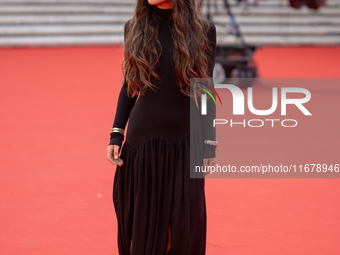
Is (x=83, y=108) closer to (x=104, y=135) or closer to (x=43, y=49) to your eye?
(x=104, y=135)

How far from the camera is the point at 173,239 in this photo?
168 cm

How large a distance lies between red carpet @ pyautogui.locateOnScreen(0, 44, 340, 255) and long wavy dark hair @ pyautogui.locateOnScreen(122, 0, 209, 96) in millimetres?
1200

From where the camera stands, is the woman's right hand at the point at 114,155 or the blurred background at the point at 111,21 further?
the blurred background at the point at 111,21

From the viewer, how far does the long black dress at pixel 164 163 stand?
1.62 m

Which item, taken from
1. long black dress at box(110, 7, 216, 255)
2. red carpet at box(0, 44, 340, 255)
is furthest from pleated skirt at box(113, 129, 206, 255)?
red carpet at box(0, 44, 340, 255)

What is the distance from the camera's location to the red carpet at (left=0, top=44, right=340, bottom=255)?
2.49 meters

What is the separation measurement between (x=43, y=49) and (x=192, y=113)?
10692mm

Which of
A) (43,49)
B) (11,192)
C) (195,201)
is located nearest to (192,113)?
(195,201)

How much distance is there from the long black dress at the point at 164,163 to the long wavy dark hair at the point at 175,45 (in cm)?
3

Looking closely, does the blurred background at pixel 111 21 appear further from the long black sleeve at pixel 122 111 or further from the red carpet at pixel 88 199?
the long black sleeve at pixel 122 111

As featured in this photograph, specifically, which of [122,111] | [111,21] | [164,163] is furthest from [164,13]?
[111,21]

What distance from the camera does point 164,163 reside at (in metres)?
1.67

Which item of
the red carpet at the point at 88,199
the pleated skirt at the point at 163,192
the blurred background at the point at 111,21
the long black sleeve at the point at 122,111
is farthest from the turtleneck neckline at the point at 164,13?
the blurred background at the point at 111,21

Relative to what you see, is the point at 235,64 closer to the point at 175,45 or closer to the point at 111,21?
the point at 175,45
